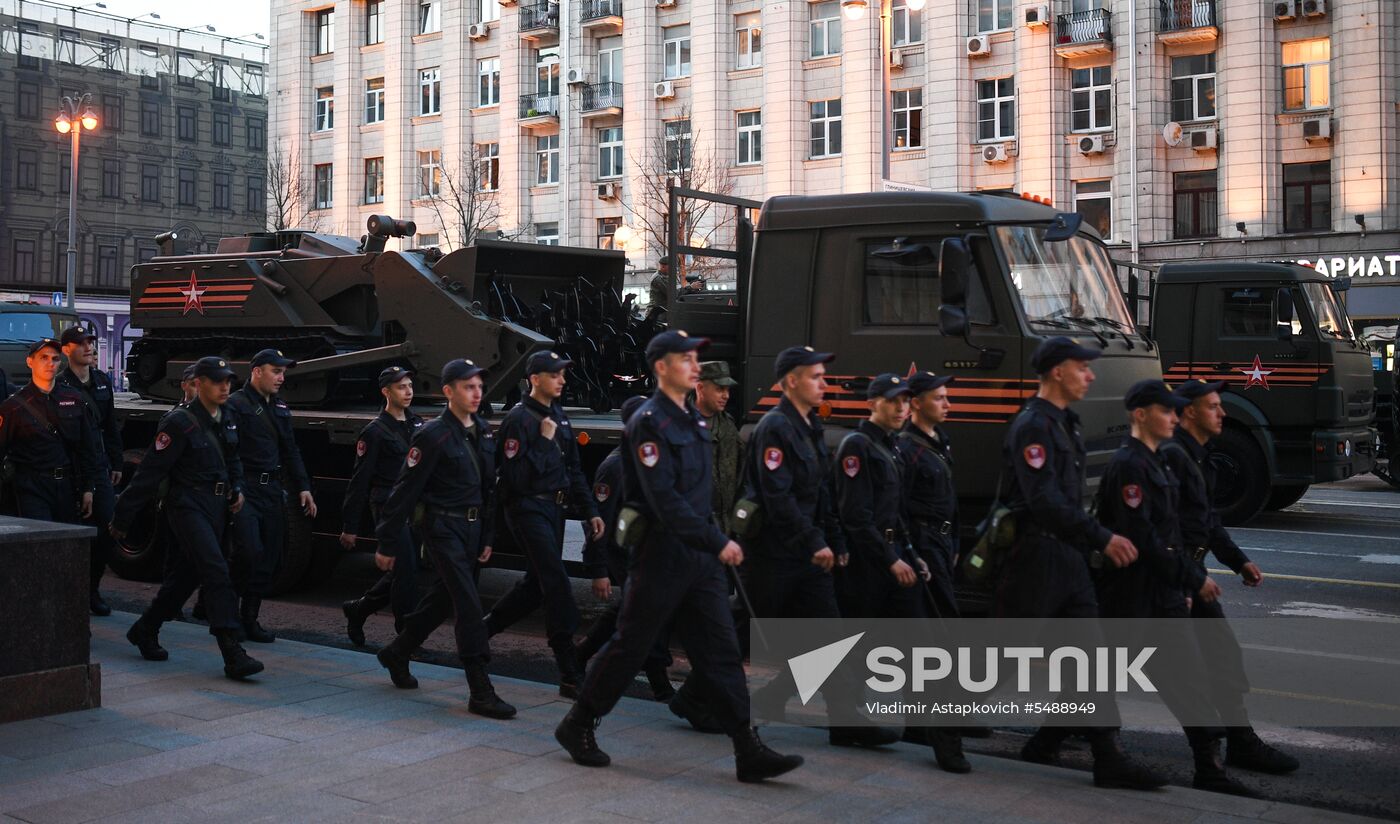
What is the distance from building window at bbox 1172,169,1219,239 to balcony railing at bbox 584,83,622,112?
53.5ft

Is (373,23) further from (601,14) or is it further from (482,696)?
A: (482,696)

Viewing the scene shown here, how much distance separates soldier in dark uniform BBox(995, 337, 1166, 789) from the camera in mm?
6016

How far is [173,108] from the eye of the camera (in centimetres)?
6512

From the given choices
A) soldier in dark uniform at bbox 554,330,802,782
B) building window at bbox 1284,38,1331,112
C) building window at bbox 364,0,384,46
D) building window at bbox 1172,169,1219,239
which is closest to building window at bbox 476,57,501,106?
building window at bbox 364,0,384,46

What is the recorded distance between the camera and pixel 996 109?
118 ft

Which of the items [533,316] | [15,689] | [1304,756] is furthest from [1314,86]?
[15,689]

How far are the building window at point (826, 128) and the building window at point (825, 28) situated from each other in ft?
4.40

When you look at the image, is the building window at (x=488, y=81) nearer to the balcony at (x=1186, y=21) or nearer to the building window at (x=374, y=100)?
the building window at (x=374, y=100)

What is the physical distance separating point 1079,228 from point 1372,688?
3063mm

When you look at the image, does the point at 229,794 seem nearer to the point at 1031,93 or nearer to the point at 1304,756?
the point at 1304,756

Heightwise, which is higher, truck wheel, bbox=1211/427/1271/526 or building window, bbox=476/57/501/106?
building window, bbox=476/57/501/106

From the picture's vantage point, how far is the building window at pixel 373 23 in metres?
48.7

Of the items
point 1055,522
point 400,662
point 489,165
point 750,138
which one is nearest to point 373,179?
point 489,165

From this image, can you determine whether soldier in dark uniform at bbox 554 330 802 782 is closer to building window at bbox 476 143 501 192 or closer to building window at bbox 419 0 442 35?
building window at bbox 476 143 501 192
